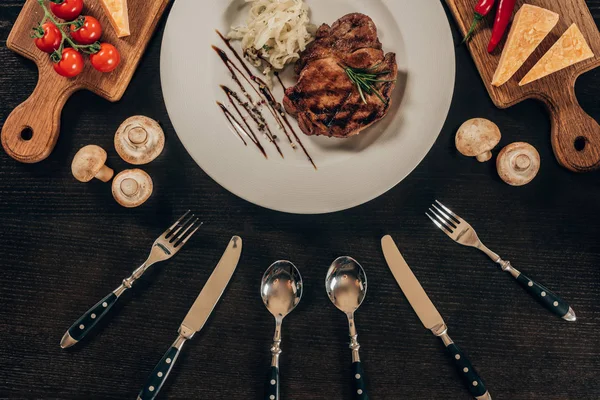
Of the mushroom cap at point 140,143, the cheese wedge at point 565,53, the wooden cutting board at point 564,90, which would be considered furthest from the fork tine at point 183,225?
the cheese wedge at point 565,53

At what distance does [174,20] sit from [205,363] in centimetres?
245

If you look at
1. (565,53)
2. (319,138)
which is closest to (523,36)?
(565,53)

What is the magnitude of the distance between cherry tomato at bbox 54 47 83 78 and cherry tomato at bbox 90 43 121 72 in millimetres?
105

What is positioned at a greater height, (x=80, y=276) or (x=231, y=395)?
(x=231, y=395)

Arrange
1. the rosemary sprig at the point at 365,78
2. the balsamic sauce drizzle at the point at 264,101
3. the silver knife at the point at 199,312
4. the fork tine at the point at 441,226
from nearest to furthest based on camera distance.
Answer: the rosemary sprig at the point at 365,78
the silver knife at the point at 199,312
the fork tine at the point at 441,226
the balsamic sauce drizzle at the point at 264,101

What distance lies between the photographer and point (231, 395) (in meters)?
3.08

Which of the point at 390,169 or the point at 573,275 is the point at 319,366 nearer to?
the point at 390,169

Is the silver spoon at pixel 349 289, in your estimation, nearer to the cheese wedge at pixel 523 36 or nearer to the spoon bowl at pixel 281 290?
the spoon bowl at pixel 281 290

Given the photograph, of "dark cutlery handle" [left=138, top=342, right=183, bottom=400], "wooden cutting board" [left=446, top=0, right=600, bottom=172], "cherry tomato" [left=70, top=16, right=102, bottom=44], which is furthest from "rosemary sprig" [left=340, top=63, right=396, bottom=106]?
"dark cutlery handle" [left=138, top=342, right=183, bottom=400]

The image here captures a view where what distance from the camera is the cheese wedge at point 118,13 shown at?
2992 mm

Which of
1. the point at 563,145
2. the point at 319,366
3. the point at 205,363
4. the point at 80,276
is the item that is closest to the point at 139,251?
the point at 80,276

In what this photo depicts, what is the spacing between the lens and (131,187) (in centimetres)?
298

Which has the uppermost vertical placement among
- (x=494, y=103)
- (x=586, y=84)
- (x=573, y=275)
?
(x=586, y=84)

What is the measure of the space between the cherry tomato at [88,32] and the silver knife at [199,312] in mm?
1723
